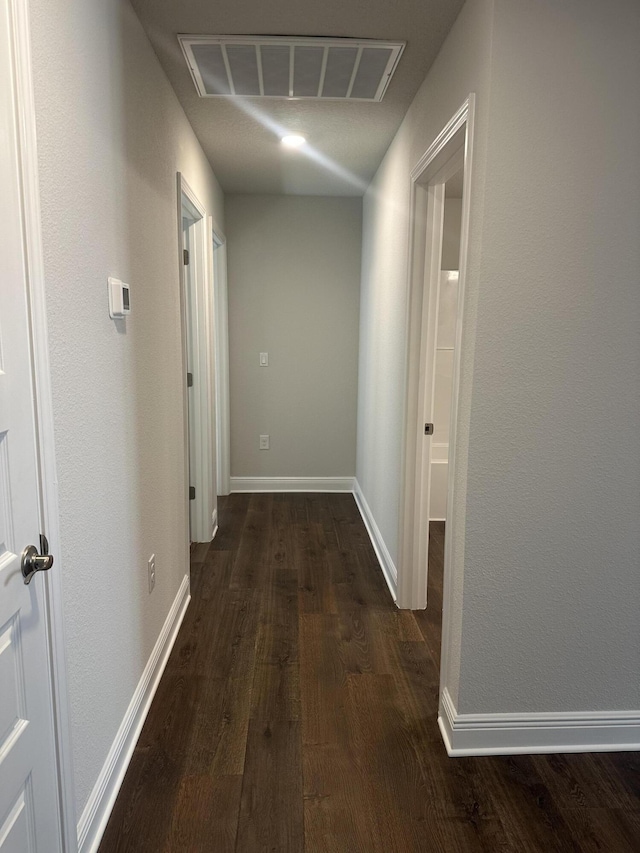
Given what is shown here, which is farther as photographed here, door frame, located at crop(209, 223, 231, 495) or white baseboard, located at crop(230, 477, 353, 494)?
white baseboard, located at crop(230, 477, 353, 494)

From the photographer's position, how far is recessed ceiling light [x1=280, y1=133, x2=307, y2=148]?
10.2ft

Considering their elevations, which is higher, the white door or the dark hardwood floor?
the white door

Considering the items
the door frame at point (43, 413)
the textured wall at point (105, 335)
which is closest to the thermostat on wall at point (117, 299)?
the textured wall at point (105, 335)

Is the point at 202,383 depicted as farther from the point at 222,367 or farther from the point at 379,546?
the point at 379,546

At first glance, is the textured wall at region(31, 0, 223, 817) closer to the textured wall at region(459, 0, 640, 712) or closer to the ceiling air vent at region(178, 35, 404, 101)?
the ceiling air vent at region(178, 35, 404, 101)

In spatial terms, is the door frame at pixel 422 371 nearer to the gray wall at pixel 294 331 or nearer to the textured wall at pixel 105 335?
the textured wall at pixel 105 335

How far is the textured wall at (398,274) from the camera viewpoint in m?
1.75

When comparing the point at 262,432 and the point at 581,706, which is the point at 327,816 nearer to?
the point at 581,706

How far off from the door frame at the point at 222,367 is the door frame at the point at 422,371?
6.54 feet

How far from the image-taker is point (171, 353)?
250 cm

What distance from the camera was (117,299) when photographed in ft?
5.56

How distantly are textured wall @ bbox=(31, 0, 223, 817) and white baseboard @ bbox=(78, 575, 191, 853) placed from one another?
46mm

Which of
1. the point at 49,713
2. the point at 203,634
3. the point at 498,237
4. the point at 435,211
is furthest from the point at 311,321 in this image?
the point at 49,713

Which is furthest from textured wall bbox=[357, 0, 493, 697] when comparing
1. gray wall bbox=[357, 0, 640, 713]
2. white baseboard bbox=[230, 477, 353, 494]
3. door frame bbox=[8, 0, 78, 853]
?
door frame bbox=[8, 0, 78, 853]
